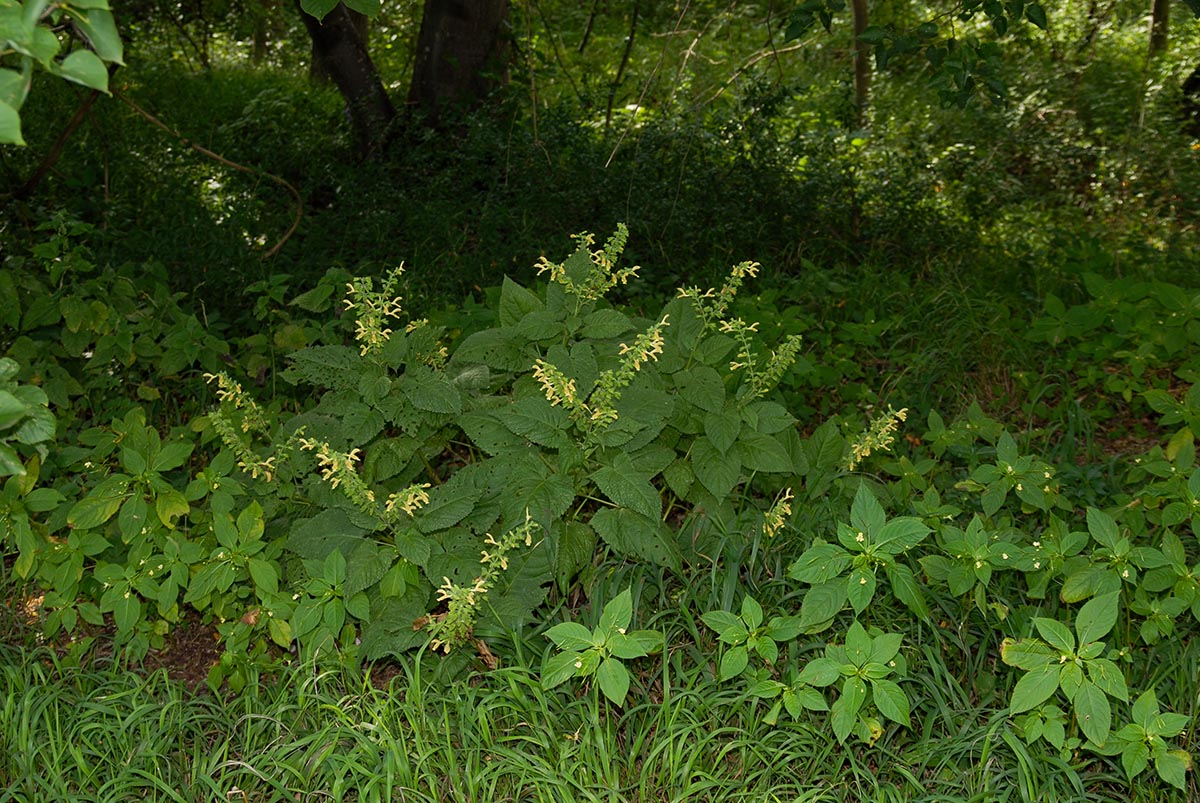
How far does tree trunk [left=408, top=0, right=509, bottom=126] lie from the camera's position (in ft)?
25.3

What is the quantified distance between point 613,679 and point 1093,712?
3.52ft

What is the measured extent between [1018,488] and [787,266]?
3121 millimetres

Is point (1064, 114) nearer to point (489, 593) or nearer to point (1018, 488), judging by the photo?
point (1018, 488)

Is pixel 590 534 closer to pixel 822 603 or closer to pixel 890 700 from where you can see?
pixel 822 603

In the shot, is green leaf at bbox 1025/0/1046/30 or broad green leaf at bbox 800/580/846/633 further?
green leaf at bbox 1025/0/1046/30

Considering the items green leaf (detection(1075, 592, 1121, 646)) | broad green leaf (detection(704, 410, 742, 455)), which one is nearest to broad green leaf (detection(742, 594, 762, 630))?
broad green leaf (detection(704, 410, 742, 455))

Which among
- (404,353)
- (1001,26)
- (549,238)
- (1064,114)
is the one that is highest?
(1001,26)

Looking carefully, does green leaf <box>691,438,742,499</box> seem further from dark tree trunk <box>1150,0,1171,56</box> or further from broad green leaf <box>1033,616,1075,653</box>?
dark tree trunk <box>1150,0,1171,56</box>

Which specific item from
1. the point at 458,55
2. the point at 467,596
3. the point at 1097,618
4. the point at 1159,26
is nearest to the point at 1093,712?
the point at 1097,618

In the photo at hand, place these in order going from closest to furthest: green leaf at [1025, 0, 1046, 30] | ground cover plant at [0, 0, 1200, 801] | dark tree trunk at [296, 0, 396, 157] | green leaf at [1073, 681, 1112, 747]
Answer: green leaf at [1073, 681, 1112, 747] < ground cover plant at [0, 0, 1200, 801] < green leaf at [1025, 0, 1046, 30] < dark tree trunk at [296, 0, 396, 157]

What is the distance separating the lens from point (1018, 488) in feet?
10.8

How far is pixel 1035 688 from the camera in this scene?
8.46 ft

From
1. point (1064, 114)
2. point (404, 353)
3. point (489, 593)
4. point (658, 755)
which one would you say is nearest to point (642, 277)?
point (404, 353)

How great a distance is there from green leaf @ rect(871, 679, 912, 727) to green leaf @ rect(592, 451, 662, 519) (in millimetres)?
804
